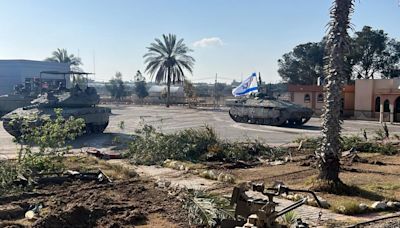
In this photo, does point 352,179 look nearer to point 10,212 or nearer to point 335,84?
point 335,84

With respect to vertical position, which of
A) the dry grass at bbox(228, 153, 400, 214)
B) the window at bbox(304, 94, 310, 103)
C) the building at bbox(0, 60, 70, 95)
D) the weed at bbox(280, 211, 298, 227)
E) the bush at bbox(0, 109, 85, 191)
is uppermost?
the building at bbox(0, 60, 70, 95)

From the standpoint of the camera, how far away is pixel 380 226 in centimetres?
788

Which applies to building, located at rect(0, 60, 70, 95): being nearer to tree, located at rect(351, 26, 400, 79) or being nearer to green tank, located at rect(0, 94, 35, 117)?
green tank, located at rect(0, 94, 35, 117)

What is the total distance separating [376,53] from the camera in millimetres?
55812

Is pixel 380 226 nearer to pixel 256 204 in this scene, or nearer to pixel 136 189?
pixel 256 204

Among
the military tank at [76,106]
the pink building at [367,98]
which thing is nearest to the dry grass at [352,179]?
the military tank at [76,106]

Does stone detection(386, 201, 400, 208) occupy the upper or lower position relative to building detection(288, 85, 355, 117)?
lower

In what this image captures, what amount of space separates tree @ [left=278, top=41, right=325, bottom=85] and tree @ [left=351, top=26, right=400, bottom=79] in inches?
240

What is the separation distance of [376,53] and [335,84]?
48.3 m

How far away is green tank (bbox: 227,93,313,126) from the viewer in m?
33.3

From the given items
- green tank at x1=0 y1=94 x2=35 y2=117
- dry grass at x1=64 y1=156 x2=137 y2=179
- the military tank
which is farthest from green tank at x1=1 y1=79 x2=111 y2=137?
green tank at x1=0 y1=94 x2=35 y2=117

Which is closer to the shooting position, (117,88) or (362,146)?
(362,146)

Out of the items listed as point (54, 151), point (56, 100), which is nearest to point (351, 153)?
point (54, 151)

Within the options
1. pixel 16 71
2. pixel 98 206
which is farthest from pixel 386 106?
pixel 16 71
